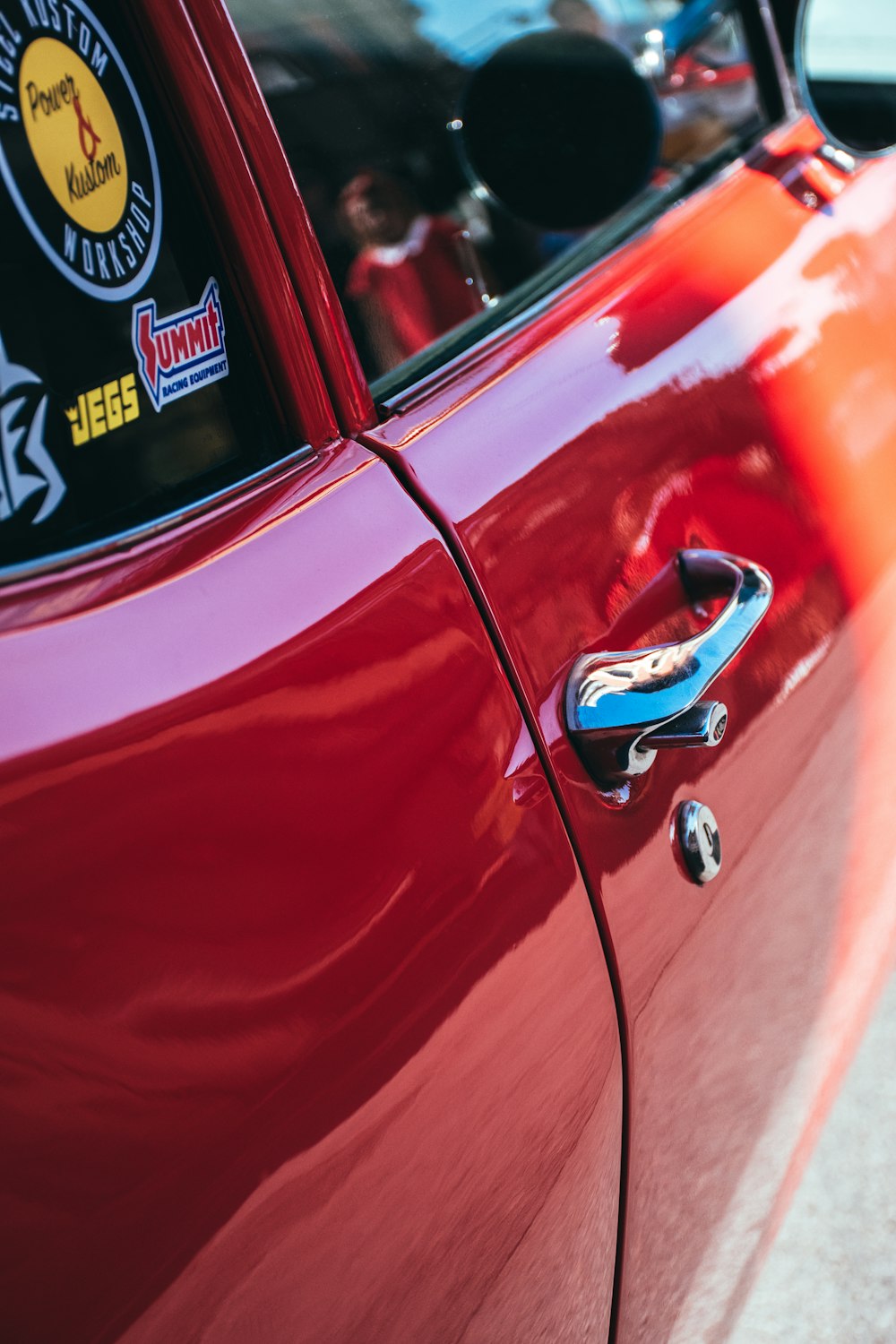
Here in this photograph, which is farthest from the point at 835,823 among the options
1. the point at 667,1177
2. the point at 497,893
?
the point at 497,893

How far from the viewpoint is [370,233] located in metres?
1.92

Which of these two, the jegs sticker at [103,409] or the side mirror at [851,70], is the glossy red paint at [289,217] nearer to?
the jegs sticker at [103,409]

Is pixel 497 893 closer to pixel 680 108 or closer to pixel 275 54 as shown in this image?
pixel 275 54

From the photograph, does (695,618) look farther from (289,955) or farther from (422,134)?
(422,134)

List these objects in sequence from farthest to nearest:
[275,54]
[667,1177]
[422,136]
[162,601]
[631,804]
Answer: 1. [422,136]
2. [275,54]
3. [667,1177]
4. [631,804]
5. [162,601]

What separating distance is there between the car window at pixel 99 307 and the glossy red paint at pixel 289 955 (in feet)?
0.16

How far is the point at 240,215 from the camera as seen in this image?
0.94 meters

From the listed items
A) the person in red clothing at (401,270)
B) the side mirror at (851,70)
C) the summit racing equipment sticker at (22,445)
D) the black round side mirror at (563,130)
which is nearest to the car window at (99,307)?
the summit racing equipment sticker at (22,445)

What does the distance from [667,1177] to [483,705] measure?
0.53 m

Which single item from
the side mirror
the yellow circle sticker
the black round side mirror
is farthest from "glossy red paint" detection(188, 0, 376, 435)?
the side mirror

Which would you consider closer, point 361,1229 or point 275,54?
point 361,1229

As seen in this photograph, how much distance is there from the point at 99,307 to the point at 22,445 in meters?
0.12

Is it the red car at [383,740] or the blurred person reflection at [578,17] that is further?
the blurred person reflection at [578,17]

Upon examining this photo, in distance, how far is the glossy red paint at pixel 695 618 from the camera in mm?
1058
